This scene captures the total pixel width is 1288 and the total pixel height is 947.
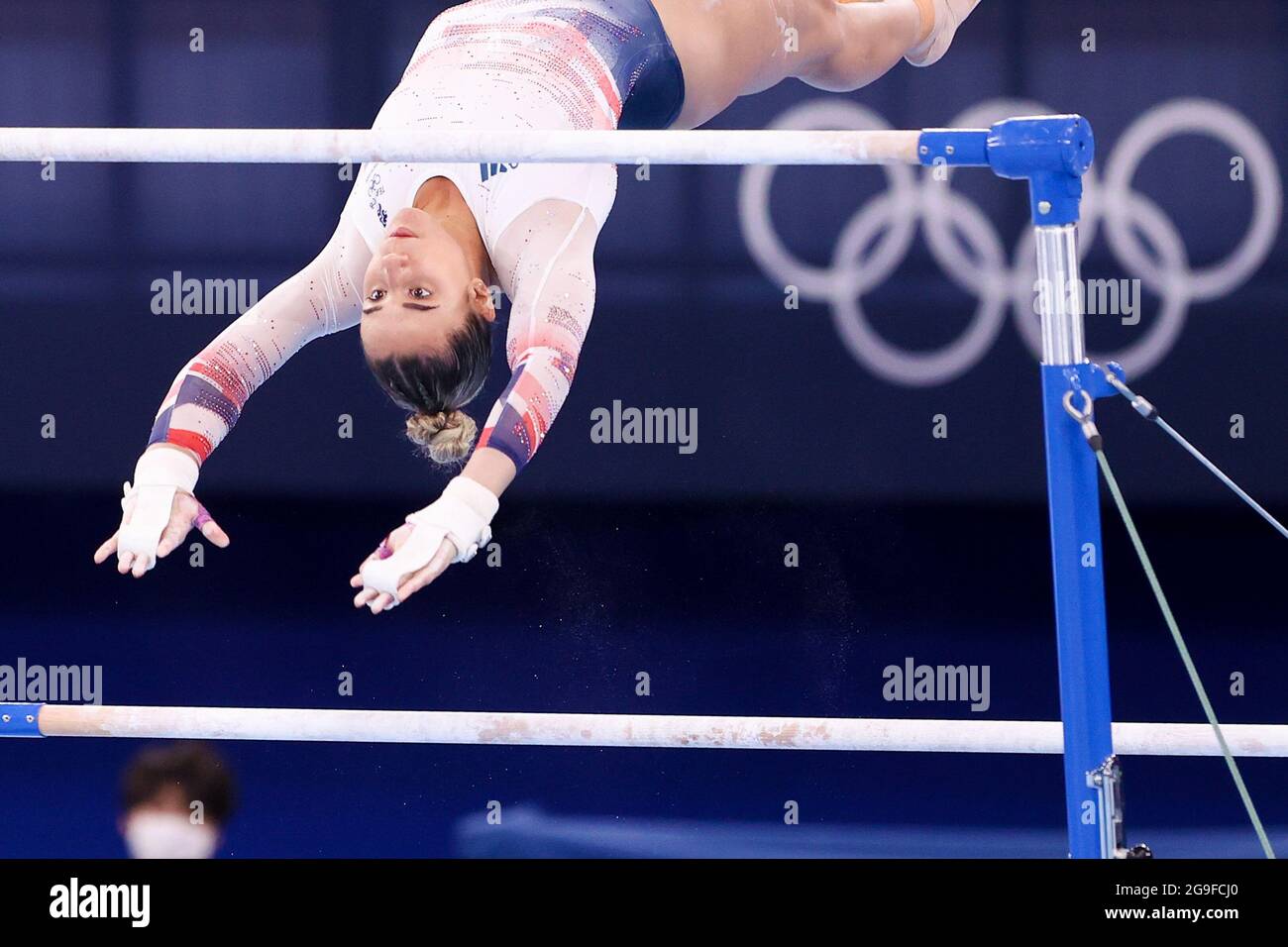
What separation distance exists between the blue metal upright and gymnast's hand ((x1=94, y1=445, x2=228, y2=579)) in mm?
1384

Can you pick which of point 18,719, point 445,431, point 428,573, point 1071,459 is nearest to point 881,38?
point 445,431

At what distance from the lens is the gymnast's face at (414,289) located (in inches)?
104

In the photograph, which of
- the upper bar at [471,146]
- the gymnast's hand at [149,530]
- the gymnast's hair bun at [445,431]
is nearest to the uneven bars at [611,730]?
the gymnast's hand at [149,530]

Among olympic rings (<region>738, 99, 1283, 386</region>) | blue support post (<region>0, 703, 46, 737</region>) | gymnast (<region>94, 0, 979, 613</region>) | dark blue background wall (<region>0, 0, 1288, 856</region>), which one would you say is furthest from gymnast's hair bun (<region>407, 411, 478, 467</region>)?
olympic rings (<region>738, 99, 1283, 386</region>)

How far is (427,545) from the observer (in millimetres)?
2482

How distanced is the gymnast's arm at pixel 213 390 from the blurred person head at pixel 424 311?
86 millimetres

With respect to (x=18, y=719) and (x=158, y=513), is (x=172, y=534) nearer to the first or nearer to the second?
(x=158, y=513)

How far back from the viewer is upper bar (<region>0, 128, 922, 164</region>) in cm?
216

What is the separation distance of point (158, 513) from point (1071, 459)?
60.5 inches

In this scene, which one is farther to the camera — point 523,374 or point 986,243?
point 986,243

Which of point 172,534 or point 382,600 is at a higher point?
point 172,534

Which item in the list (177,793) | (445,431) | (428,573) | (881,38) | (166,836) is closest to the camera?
(428,573)

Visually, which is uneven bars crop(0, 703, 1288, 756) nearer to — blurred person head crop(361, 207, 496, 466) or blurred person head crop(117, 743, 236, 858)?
blurred person head crop(361, 207, 496, 466)
